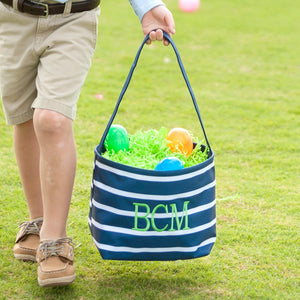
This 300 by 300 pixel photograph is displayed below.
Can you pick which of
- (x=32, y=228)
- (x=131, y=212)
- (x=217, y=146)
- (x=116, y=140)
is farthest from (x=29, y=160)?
(x=217, y=146)

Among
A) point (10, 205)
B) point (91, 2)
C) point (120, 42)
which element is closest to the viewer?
point (91, 2)

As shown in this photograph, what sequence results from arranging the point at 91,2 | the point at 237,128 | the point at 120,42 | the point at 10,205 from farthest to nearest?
the point at 120,42, the point at 237,128, the point at 10,205, the point at 91,2

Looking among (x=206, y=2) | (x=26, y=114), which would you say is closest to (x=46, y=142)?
(x=26, y=114)

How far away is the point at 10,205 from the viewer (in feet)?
9.86

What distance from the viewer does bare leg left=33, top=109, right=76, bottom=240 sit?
7.12ft

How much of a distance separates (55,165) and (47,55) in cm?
41

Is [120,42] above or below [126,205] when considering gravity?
below

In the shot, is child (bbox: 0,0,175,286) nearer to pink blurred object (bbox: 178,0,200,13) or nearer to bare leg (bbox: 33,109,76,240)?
bare leg (bbox: 33,109,76,240)

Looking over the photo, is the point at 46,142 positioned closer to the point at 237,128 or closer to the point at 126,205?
the point at 126,205

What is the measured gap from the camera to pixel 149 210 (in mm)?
2115

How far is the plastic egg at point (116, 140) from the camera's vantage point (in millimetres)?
2391

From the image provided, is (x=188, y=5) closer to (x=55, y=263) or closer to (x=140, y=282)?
(x=140, y=282)

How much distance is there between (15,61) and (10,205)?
3.06 feet

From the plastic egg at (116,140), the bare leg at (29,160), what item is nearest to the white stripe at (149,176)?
the plastic egg at (116,140)
